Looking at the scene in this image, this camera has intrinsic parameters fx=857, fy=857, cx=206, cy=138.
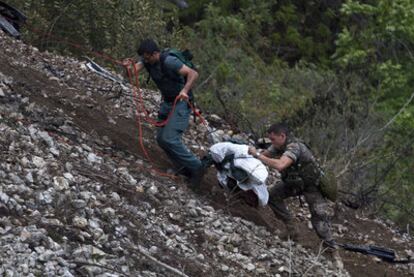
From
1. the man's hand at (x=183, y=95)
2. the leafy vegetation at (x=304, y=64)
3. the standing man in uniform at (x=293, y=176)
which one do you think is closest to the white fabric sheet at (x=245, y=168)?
the standing man in uniform at (x=293, y=176)

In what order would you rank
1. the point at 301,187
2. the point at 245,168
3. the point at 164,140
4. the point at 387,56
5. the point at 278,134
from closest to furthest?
the point at 278,134 → the point at 245,168 → the point at 164,140 → the point at 301,187 → the point at 387,56

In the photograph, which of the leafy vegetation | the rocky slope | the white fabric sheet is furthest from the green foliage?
the white fabric sheet

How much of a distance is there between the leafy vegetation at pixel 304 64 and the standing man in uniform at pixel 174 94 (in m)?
4.04

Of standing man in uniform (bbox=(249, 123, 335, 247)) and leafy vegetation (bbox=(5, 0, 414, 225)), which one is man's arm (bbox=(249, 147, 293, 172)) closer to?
standing man in uniform (bbox=(249, 123, 335, 247))

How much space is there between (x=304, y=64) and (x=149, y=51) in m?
16.4

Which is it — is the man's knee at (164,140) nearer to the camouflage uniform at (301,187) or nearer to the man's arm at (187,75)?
the man's arm at (187,75)

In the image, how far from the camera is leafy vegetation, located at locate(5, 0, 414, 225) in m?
14.8

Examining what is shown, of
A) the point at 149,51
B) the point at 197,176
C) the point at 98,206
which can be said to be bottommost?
the point at 197,176

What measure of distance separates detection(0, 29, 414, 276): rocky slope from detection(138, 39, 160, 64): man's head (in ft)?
3.94

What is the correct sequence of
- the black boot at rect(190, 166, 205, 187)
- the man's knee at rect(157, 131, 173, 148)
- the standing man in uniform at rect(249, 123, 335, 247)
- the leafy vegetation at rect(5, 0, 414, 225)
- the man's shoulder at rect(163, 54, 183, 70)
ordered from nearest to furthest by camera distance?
the standing man in uniform at rect(249, 123, 335, 247), the man's shoulder at rect(163, 54, 183, 70), the man's knee at rect(157, 131, 173, 148), the black boot at rect(190, 166, 205, 187), the leafy vegetation at rect(5, 0, 414, 225)

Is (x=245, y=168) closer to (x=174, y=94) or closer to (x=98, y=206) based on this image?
(x=174, y=94)

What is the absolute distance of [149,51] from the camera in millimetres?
9461

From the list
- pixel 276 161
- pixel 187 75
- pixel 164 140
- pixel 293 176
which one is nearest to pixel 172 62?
pixel 187 75

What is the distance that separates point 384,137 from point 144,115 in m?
6.55
